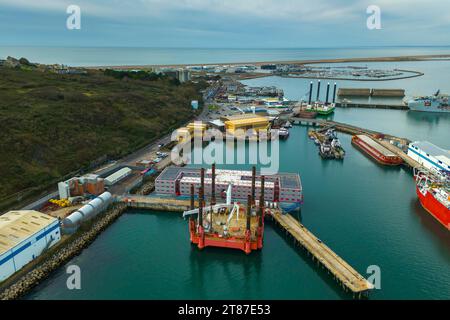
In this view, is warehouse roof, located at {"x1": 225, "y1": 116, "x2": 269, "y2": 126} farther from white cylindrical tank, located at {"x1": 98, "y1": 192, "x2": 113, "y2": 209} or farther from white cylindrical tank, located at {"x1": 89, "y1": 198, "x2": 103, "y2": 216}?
white cylindrical tank, located at {"x1": 89, "y1": 198, "x2": 103, "y2": 216}

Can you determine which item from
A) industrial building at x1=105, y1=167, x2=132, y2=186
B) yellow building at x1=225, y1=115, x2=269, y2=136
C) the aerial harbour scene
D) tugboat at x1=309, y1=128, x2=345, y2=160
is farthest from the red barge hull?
yellow building at x1=225, y1=115, x2=269, y2=136

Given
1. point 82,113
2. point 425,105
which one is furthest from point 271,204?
point 425,105

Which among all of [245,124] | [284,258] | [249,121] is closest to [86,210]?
[284,258]

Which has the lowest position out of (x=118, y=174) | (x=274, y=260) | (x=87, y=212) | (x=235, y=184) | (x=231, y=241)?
(x=274, y=260)

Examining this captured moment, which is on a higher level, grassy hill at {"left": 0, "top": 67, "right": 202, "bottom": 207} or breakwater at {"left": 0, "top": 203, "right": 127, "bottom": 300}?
grassy hill at {"left": 0, "top": 67, "right": 202, "bottom": 207}

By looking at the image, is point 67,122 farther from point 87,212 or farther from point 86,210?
point 87,212

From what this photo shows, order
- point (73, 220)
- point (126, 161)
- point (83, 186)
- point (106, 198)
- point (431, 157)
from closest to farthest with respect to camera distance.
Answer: point (73, 220) < point (106, 198) < point (83, 186) < point (431, 157) < point (126, 161)

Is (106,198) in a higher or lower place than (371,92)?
lower
